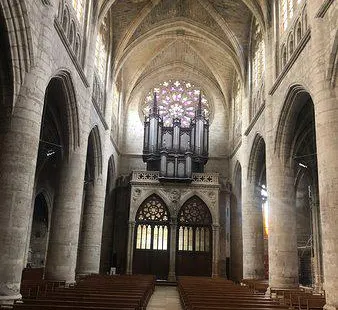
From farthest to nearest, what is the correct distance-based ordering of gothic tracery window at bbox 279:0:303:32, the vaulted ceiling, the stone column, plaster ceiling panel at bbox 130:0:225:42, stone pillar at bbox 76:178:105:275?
plaster ceiling panel at bbox 130:0:225:42 < the vaulted ceiling < stone pillar at bbox 76:178:105:275 < gothic tracery window at bbox 279:0:303:32 < the stone column

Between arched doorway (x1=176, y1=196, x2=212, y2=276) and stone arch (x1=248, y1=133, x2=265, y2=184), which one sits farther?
arched doorway (x1=176, y1=196, x2=212, y2=276)

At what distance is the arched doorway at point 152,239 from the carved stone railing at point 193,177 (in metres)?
1.33

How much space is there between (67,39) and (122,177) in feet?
53.2

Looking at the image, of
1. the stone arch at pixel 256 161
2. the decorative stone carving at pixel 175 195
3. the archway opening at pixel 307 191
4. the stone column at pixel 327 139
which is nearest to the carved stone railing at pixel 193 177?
the decorative stone carving at pixel 175 195

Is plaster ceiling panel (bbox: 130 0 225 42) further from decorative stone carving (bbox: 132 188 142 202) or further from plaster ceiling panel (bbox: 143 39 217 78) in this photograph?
decorative stone carving (bbox: 132 188 142 202)

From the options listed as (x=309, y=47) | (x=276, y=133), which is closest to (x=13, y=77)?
(x=309, y=47)

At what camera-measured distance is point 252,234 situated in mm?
23109

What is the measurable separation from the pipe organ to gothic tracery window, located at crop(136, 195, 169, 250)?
2561 mm

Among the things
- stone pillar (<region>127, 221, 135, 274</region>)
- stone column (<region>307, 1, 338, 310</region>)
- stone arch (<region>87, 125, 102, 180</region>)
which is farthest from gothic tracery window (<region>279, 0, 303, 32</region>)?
stone pillar (<region>127, 221, 135, 274</region>)

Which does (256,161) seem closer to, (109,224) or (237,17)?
(237,17)

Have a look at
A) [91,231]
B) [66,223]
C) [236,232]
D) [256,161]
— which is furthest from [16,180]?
[236,232]

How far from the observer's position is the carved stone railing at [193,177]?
95.4 ft

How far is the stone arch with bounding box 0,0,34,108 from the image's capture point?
37.2ft

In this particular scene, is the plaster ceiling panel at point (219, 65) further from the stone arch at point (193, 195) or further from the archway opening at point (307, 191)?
the archway opening at point (307, 191)
